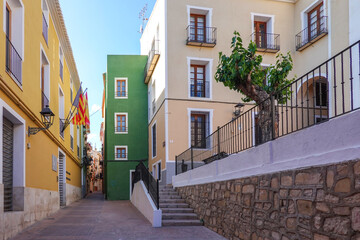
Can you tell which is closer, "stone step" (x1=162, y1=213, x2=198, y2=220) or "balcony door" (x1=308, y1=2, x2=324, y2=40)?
"stone step" (x1=162, y1=213, x2=198, y2=220)

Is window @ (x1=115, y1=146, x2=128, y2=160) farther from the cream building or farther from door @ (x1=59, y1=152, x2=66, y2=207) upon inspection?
door @ (x1=59, y1=152, x2=66, y2=207)

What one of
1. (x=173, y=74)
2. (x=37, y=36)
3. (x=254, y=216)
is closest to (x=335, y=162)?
(x=254, y=216)

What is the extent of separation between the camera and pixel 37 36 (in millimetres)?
11070

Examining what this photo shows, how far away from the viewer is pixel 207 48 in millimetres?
18344

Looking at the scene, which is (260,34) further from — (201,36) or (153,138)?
(153,138)

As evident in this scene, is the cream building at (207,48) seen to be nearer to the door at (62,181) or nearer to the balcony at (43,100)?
the door at (62,181)

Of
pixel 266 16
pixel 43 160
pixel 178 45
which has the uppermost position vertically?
pixel 266 16

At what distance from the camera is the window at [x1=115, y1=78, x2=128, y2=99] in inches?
974

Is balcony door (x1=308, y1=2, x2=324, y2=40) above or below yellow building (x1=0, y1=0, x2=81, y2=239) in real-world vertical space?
above

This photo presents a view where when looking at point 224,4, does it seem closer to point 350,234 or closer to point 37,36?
point 37,36

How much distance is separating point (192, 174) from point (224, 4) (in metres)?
10.6

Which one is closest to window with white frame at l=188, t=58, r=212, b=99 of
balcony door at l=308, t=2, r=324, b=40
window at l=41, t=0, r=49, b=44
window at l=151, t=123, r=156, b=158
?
window at l=151, t=123, r=156, b=158

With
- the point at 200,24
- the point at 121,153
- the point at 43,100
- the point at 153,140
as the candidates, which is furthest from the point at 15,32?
the point at 121,153

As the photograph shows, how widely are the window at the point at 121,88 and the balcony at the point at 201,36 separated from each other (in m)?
7.80
